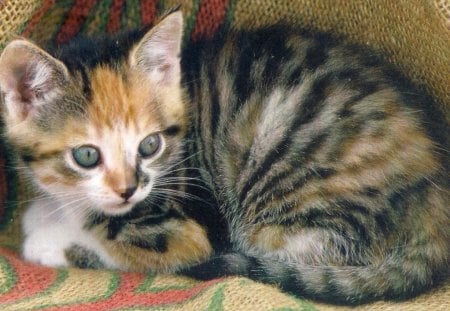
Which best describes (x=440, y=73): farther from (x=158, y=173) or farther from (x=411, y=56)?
(x=158, y=173)

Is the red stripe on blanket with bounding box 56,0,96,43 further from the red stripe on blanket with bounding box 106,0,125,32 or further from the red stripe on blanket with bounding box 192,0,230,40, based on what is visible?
the red stripe on blanket with bounding box 192,0,230,40

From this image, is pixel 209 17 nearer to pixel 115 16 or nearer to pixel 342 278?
pixel 115 16

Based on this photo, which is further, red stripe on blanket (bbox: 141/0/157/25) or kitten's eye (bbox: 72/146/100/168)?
red stripe on blanket (bbox: 141/0/157/25)

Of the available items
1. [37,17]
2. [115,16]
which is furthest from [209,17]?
[37,17]

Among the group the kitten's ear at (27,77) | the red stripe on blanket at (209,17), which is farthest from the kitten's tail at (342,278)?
the red stripe on blanket at (209,17)

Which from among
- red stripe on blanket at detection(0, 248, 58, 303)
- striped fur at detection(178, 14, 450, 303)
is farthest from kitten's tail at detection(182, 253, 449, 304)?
red stripe on blanket at detection(0, 248, 58, 303)

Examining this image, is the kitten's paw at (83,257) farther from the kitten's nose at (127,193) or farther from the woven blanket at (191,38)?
the kitten's nose at (127,193)

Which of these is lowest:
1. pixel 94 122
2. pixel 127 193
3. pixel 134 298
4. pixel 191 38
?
pixel 134 298
